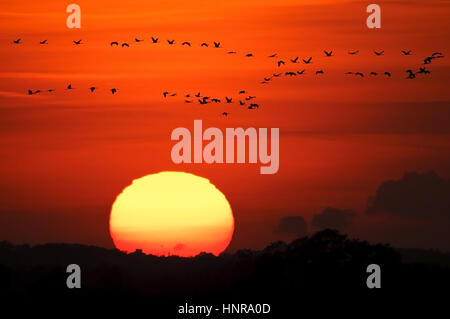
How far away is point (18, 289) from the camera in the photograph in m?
111

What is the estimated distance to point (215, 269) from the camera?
4889 inches

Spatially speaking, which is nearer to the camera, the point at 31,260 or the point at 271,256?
the point at 271,256

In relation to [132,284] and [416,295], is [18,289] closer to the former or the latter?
[132,284]
